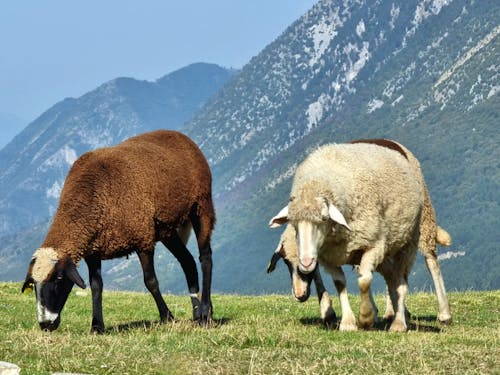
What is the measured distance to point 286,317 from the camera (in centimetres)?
1877

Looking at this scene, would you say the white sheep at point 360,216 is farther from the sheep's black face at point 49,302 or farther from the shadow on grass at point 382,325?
the sheep's black face at point 49,302

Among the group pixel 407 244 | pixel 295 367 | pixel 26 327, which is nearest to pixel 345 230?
pixel 407 244

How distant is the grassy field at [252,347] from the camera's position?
1054 centimetres

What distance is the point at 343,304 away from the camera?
15.7m

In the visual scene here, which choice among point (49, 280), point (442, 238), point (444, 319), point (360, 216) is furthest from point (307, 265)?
point (442, 238)

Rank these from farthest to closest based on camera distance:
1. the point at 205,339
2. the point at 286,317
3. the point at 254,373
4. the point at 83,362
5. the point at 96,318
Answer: the point at 286,317 < the point at 96,318 < the point at 205,339 < the point at 83,362 < the point at 254,373

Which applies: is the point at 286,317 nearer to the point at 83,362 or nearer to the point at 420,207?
the point at 420,207

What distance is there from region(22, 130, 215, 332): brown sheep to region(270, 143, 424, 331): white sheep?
8.87ft

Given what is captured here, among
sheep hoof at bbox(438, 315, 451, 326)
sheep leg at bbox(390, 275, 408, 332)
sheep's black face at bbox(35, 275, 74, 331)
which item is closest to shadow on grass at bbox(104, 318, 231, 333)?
sheep's black face at bbox(35, 275, 74, 331)

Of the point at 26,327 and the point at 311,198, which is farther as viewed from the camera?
the point at 26,327

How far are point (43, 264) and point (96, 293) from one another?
1.30 metres

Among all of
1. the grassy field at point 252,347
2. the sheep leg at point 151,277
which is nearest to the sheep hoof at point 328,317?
the grassy field at point 252,347

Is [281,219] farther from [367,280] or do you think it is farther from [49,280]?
[49,280]

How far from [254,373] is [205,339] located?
Answer: 3.55m
